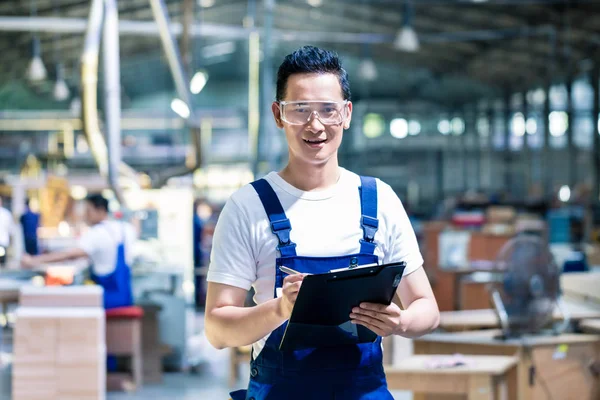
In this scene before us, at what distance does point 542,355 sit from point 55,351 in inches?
109

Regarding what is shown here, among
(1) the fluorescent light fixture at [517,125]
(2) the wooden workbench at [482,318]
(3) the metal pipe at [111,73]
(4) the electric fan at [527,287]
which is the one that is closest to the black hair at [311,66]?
(4) the electric fan at [527,287]

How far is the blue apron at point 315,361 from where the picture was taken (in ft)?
6.67

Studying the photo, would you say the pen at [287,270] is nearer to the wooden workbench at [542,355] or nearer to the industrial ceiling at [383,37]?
the wooden workbench at [542,355]

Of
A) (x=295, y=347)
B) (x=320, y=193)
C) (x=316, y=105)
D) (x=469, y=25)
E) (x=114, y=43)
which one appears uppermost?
(x=469, y=25)

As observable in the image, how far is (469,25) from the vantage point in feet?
84.2

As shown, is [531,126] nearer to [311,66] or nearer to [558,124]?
[558,124]

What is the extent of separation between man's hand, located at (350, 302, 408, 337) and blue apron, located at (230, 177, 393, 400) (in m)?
0.12

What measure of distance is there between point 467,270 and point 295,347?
10878 mm

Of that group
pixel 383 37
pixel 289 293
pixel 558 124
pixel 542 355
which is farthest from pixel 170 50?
pixel 558 124

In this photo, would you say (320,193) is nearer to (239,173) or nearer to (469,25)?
(469,25)

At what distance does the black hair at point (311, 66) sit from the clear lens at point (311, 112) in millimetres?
56

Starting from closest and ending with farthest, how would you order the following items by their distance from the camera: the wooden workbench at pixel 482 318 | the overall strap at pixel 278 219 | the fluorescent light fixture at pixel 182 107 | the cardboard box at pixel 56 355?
the overall strap at pixel 278 219 < the cardboard box at pixel 56 355 < the wooden workbench at pixel 482 318 < the fluorescent light fixture at pixel 182 107

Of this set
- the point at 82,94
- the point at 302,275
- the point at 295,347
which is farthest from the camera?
the point at 82,94

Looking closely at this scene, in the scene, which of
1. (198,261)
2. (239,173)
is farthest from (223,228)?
(239,173)
